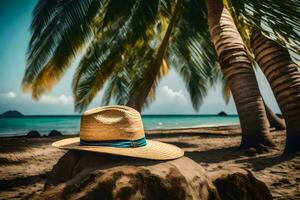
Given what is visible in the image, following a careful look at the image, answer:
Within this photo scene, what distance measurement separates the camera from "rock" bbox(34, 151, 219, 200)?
1166 millimetres

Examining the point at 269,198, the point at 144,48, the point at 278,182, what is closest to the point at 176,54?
the point at 144,48

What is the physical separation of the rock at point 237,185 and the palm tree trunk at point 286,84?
233 cm

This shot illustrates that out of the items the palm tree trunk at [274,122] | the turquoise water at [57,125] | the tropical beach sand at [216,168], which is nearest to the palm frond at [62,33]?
the tropical beach sand at [216,168]

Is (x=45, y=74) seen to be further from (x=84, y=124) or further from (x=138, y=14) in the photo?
(x=84, y=124)

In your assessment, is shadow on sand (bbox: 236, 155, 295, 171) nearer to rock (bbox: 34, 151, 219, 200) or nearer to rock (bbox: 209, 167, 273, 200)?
rock (bbox: 209, 167, 273, 200)

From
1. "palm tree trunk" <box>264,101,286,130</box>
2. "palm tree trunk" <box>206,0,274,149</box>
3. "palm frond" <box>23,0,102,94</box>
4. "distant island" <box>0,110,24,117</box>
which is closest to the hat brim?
"palm tree trunk" <box>206,0,274,149</box>

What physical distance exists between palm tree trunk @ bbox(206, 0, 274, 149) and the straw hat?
311 centimetres

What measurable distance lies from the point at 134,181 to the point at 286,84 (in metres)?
3.41

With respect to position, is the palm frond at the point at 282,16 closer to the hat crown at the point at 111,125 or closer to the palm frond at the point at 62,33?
the hat crown at the point at 111,125

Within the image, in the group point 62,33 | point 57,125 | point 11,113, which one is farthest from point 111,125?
point 11,113

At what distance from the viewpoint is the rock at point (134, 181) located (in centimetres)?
117

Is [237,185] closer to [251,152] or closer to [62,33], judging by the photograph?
[251,152]

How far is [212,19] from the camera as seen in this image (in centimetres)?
468

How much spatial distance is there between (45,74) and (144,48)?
129 inches
